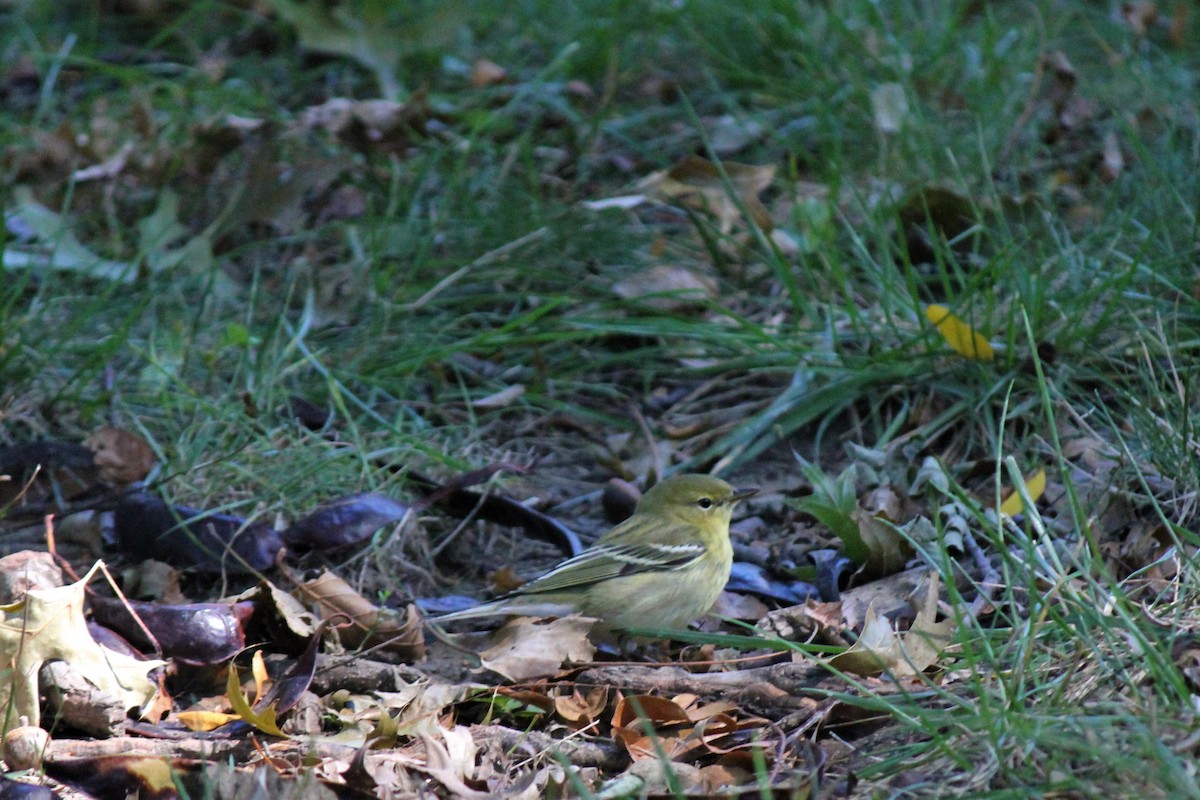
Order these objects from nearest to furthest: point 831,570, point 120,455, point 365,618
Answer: point 365,618 < point 831,570 < point 120,455

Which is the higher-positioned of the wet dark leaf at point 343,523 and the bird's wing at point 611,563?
the wet dark leaf at point 343,523

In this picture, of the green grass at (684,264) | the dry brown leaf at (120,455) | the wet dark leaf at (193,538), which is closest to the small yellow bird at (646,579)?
the green grass at (684,264)

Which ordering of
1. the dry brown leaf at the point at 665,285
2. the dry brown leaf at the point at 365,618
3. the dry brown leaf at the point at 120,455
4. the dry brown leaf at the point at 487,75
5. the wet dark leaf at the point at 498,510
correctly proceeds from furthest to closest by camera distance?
the dry brown leaf at the point at 487,75
the dry brown leaf at the point at 665,285
the dry brown leaf at the point at 120,455
the wet dark leaf at the point at 498,510
the dry brown leaf at the point at 365,618

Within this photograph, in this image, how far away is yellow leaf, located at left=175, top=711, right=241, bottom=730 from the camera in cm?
337

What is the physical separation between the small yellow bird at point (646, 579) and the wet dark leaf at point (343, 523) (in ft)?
1.68

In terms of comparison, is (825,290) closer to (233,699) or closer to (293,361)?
(293,361)

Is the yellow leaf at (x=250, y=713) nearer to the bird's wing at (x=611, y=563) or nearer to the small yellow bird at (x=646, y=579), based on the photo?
the small yellow bird at (x=646, y=579)

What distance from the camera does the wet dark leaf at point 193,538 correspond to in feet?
13.6

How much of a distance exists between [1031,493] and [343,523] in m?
2.25

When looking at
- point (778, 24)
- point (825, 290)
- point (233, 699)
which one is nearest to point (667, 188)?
point (825, 290)

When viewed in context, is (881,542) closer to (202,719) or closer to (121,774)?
(202,719)

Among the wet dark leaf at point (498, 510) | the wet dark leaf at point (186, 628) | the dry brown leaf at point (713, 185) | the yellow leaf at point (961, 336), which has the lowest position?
the wet dark leaf at point (498, 510)

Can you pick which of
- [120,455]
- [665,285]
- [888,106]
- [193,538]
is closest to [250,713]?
[193,538]

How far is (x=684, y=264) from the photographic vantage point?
5.80 m
